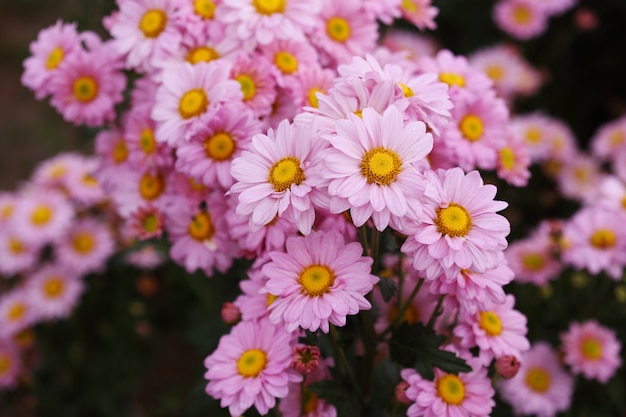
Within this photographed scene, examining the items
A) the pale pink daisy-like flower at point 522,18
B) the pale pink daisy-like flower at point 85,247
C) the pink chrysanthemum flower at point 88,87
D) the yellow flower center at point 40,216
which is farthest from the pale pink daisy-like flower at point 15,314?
the pale pink daisy-like flower at point 522,18

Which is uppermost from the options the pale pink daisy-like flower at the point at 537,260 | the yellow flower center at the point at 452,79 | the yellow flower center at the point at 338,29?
the yellow flower center at the point at 338,29

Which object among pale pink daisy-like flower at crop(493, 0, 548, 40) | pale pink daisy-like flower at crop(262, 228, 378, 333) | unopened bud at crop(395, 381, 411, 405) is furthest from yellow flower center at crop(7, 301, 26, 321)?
pale pink daisy-like flower at crop(493, 0, 548, 40)

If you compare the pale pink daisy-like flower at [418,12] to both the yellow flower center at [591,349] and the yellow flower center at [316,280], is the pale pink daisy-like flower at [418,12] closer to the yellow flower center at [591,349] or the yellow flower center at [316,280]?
the yellow flower center at [316,280]

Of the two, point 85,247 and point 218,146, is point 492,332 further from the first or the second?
point 85,247

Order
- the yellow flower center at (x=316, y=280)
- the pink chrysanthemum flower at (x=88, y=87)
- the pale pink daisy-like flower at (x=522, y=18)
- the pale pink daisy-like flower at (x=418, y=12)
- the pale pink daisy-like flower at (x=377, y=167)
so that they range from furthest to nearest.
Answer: the pale pink daisy-like flower at (x=522, y=18) < the pale pink daisy-like flower at (x=418, y=12) < the pink chrysanthemum flower at (x=88, y=87) < the yellow flower center at (x=316, y=280) < the pale pink daisy-like flower at (x=377, y=167)

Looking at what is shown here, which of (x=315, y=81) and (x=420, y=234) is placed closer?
(x=420, y=234)

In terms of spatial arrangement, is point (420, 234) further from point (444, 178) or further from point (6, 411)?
point (6, 411)

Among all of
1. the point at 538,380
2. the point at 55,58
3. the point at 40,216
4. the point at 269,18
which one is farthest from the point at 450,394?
the point at 40,216

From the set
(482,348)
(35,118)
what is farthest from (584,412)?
(35,118)
